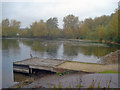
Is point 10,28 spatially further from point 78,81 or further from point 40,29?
point 78,81

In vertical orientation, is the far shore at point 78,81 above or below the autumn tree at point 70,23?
below

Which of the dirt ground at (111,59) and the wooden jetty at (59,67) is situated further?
the dirt ground at (111,59)

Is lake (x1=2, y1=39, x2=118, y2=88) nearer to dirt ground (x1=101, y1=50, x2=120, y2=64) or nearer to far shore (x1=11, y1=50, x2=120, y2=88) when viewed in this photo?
dirt ground (x1=101, y1=50, x2=120, y2=64)

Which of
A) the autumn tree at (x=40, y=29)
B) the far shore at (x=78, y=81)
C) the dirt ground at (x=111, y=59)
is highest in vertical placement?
the autumn tree at (x=40, y=29)

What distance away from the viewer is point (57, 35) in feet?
267

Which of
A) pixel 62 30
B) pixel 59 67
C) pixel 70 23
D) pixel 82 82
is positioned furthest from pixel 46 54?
pixel 70 23

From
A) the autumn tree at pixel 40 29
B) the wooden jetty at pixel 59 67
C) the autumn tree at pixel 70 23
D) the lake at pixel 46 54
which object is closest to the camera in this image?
the wooden jetty at pixel 59 67

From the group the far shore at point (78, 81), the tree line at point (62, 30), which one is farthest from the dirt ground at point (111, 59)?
the tree line at point (62, 30)

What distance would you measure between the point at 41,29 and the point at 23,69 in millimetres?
67088

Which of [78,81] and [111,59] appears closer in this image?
[78,81]

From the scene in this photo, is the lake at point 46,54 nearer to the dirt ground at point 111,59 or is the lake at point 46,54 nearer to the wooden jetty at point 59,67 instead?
the dirt ground at point 111,59

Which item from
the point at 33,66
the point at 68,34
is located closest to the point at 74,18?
the point at 68,34

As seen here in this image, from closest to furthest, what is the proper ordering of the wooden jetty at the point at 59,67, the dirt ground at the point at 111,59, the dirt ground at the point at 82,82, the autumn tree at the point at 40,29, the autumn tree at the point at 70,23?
the dirt ground at the point at 82,82
the wooden jetty at the point at 59,67
the dirt ground at the point at 111,59
the autumn tree at the point at 40,29
the autumn tree at the point at 70,23

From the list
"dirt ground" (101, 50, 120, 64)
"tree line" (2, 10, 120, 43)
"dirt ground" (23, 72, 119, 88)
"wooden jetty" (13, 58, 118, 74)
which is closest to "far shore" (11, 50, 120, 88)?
"dirt ground" (23, 72, 119, 88)
